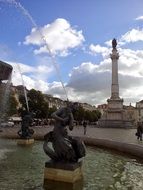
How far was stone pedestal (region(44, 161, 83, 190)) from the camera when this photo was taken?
1052 cm

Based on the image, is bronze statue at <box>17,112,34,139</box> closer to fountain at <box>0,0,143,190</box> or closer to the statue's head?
fountain at <box>0,0,143,190</box>

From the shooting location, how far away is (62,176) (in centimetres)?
1083

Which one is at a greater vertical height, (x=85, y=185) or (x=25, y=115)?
(x=25, y=115)

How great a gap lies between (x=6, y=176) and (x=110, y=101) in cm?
7270

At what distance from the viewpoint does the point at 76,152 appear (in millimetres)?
11461

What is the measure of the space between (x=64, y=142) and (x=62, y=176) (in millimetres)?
1087

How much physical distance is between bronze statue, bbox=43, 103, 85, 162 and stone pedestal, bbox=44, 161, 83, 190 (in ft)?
0.97

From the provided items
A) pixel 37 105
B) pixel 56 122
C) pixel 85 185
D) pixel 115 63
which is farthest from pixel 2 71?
pixel 115 63

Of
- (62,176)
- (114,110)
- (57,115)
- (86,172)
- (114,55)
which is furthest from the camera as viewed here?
(114,55)

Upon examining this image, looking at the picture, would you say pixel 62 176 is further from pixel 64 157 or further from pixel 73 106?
pixel 73 106

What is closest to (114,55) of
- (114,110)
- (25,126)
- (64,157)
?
(114,110)

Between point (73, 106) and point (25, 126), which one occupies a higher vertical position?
point (73, 106)

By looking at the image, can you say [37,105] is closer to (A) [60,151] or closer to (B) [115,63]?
(B) [115,63]

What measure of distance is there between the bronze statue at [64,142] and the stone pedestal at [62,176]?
30 centimetres
